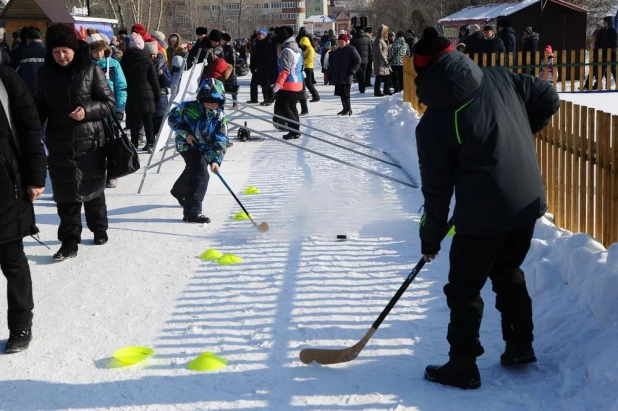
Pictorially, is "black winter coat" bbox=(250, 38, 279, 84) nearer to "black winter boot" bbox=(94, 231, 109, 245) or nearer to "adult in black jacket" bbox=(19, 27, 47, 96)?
"adult in black jacket" bbox=(19, 27, 47, 96)

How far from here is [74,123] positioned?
6430mm

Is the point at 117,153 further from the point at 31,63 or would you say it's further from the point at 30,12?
the point at 30,12

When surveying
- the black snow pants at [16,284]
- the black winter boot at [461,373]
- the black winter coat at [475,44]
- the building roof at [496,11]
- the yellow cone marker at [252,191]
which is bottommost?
the black winter boot at [461,373]

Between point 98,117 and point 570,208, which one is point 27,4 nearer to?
point 98,117

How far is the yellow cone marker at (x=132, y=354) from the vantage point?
4359 mm

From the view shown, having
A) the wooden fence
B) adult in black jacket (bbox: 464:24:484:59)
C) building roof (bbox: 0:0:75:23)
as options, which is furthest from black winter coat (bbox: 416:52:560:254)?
building roof (bbox: 0:0:75:23)

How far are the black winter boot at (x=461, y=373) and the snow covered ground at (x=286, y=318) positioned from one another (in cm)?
5

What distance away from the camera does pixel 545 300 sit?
4781mm

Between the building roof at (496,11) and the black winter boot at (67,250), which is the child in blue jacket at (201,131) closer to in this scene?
the black winter boot at (67,250)

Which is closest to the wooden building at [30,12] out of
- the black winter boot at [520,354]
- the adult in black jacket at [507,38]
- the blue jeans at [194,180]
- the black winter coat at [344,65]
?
the black winter coat at [344,65]

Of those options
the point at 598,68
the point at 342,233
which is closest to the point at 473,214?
the point at 342,233

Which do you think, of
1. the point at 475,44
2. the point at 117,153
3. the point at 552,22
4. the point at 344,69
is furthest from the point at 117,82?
the point at 552,22

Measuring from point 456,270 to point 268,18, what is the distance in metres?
118

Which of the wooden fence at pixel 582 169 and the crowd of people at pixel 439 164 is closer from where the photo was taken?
the crowd of people at pixel 439 164
